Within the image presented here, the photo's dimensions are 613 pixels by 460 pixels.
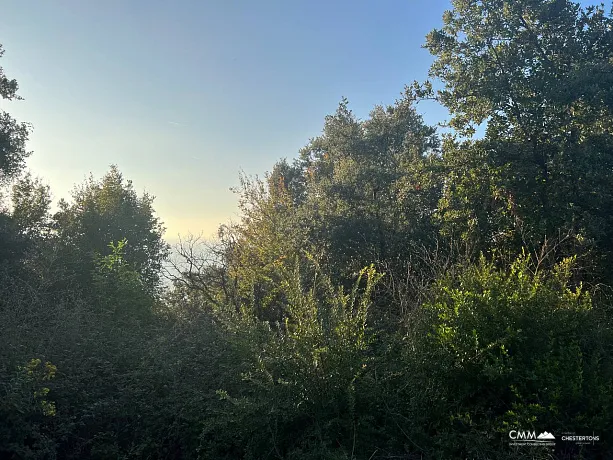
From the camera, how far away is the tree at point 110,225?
16359 millimetres

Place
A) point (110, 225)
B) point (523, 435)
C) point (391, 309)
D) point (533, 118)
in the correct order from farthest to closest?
point (110, 225) < point (533, 118) < point (391, 309) < point (523, 435)

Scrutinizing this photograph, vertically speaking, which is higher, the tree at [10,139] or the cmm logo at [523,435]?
the tree at [10,139]

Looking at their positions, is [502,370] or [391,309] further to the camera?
[391,309]

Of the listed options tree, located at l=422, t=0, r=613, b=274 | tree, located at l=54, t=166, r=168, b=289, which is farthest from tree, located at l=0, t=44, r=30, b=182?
tree, located at l=422, t=0, r=613, b=274

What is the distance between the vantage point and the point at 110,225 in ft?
59.1

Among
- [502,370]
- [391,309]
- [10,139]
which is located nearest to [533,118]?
[391,309]

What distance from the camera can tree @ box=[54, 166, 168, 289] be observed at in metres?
16.4

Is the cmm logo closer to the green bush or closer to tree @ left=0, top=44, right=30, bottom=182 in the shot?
the green bush

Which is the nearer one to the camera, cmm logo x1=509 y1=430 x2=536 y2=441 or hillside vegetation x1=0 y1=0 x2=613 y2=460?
cmm logo x1=509 y1=430 x2=536 y2=441

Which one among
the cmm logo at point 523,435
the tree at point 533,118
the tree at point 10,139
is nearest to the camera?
the cmm logo at point 523,435

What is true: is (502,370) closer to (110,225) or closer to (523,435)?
(523,435)

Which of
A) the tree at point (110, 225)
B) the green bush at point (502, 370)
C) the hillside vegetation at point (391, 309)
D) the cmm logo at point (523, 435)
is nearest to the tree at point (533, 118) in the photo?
the hillside vegetation at point (391, 309)

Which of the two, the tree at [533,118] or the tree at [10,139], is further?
the tree at [10,139]

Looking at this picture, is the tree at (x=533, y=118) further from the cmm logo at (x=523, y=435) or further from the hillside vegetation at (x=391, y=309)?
the cmm logo at (x=523, y=435)
